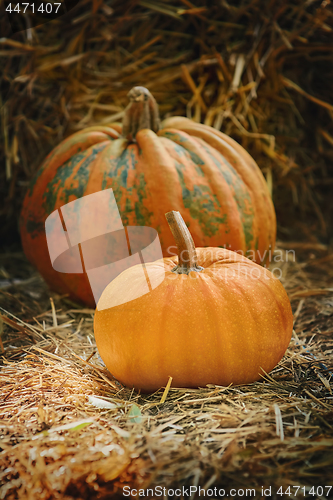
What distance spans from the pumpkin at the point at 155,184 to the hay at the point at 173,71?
0.62 meters

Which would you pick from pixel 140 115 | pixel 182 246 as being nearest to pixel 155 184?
pixel 140 115

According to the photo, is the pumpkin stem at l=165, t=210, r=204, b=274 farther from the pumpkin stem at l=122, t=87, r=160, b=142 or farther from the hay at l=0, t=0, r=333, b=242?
the hay at l=0, t=0, r=333, b=242

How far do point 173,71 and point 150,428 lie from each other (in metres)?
2.43

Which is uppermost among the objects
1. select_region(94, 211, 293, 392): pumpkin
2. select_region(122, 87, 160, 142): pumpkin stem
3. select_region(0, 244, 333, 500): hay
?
select_region(122, 87, 160, 142): pumpkin stem

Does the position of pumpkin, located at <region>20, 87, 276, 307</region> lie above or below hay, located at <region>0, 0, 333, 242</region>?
below

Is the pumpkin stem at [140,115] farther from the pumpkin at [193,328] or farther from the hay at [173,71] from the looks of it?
the pumpkin at [193,328]

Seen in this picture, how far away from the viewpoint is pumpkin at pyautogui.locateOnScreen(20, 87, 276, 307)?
1.91m

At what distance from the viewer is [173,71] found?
291 centimetres

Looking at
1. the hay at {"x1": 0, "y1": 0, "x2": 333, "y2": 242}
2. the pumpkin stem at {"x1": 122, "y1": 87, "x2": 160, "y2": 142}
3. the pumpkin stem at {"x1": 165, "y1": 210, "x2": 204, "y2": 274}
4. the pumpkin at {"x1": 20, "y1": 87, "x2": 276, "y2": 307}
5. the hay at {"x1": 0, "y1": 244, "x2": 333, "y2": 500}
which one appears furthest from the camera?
the hay at {"x1": 0, "y1": 0, "x2": 333, "y2": 242}

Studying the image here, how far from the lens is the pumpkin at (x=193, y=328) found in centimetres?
128

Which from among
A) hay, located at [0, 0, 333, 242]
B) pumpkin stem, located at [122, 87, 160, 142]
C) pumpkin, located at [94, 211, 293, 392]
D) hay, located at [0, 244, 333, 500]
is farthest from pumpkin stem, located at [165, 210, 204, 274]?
hay, located at [0, 0, 333, 242]

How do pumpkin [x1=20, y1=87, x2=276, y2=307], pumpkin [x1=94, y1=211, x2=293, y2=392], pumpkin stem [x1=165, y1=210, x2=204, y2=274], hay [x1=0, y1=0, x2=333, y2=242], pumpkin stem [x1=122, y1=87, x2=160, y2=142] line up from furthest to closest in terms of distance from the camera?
hay [x1=0, y1=0, x2=333, y2=242] < pumpkin stem [x1=122, y1=87, x2=160, y2=142] < pumpkin [x1=20, y1=87, x2=276, y2=307] < pumpkin stem [x1=165, y1=210, x2=204, y2=274] < pumpkin [x1=94, y1=211, x2=293, y2=392]

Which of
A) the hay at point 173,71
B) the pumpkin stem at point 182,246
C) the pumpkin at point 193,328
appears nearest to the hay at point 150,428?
the pumpkin at point 193,328

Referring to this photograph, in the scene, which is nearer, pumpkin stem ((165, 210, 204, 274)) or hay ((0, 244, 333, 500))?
hay ((0, 244, 333, 500))
